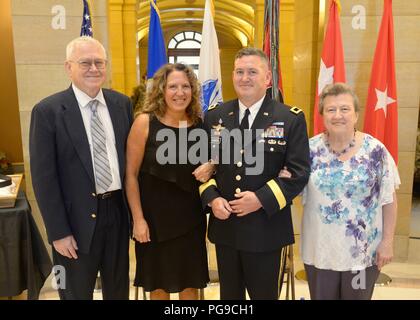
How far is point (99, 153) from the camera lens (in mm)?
2205

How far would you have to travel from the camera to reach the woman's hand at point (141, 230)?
90.9 inches

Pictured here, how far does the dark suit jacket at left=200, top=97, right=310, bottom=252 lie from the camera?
2.11 metres

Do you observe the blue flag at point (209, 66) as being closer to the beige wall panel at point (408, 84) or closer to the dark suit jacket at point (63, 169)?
the beige wall panel at point (408, 84)

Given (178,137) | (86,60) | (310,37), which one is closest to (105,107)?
(86,60)

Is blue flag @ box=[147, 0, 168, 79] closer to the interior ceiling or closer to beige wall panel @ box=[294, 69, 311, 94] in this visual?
beige wall panel @ box=[294, 69, 311, 94]

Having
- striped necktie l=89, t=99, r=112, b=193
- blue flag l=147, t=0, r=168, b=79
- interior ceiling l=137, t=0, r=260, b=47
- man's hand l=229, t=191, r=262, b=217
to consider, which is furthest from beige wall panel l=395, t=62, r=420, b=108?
interior ceiling l=137, t=0, r=260, b=47

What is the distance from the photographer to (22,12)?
159 inches

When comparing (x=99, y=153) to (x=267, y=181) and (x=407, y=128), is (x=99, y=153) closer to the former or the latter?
(x=267, y=181)

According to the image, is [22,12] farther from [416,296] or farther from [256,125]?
[416,296]

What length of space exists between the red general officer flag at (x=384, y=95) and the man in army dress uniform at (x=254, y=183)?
1950 mm

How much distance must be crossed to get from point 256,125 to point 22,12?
2935mm

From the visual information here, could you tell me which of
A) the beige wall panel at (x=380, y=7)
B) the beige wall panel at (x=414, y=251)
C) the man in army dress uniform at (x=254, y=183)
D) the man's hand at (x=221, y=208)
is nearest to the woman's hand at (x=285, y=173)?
the man in army dress uniform at (x=254, y=183)

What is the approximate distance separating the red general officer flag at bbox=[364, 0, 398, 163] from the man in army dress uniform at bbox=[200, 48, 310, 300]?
195 centimetres

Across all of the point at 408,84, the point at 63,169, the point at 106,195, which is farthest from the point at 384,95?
the point at 63,169
